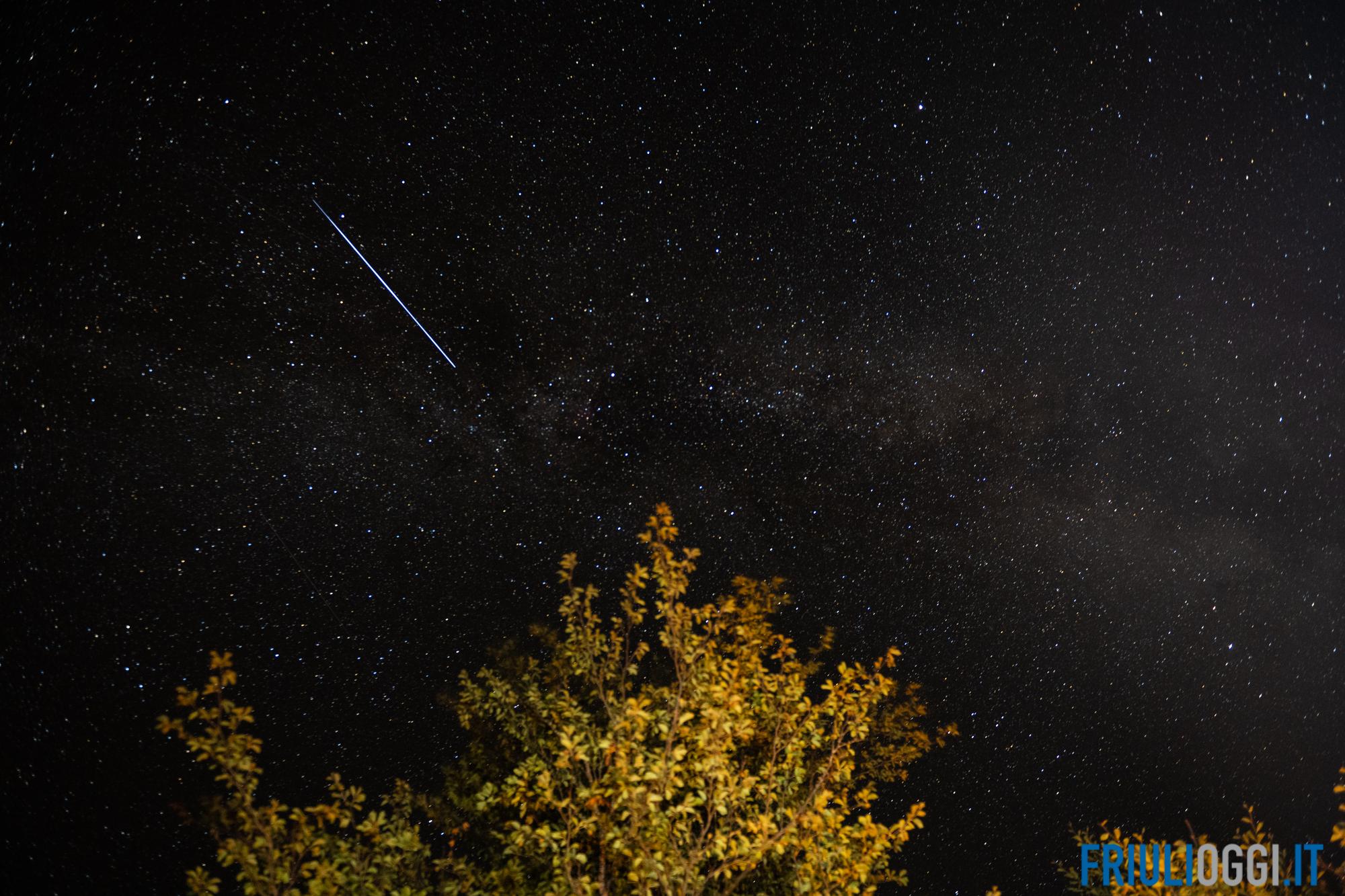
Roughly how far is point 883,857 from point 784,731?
3.14ft

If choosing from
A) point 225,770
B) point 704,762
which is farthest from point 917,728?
point 225,770

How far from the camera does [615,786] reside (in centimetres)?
265

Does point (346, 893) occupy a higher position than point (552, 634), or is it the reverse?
point (552, 634)

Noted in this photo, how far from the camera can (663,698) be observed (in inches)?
134

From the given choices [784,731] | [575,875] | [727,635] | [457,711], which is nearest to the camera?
[575,875]

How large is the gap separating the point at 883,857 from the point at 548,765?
6.75 feet

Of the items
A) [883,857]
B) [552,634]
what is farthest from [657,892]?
[552,634]

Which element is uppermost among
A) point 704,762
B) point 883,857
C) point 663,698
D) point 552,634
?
point 552,634

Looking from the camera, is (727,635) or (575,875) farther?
(727,635)

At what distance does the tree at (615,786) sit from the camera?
8.17 feet

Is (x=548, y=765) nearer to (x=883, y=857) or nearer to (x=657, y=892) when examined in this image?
(x=657, y=892)

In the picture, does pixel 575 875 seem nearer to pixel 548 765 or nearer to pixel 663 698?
pixel 548 765

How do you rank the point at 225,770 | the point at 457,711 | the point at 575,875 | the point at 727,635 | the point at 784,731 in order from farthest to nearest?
the point at 727,635 → the point at 457,711 → the point at 784,731 → the point at 575,875 → the point at 225,770

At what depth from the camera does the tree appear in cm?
249
